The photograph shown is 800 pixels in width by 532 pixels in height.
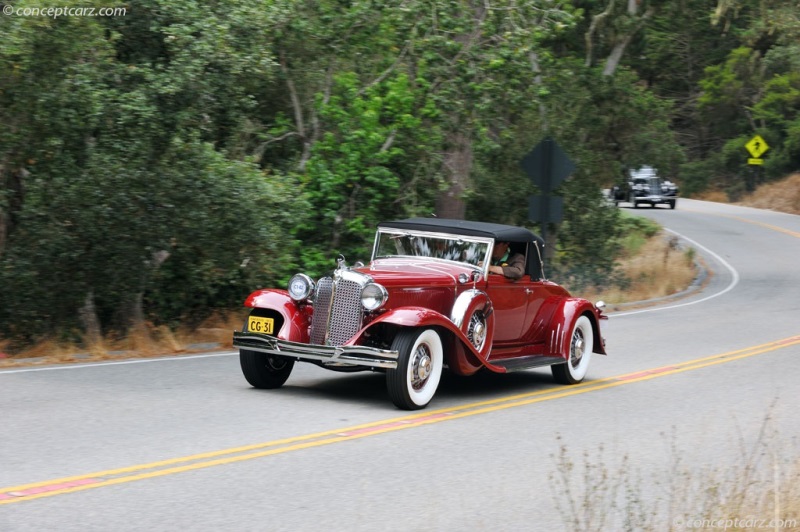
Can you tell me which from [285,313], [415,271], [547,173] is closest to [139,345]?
[285,313]

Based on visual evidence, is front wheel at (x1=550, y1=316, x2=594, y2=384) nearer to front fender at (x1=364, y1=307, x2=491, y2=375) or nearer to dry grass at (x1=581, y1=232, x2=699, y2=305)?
front fender at (x1=364, y1=307, x2=491, y2=375)

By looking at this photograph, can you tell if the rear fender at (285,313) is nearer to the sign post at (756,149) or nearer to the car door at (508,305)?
the car door at (508,305)

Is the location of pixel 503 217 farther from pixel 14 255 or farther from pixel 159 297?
pixel 14 255

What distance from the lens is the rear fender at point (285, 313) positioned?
10758 mm

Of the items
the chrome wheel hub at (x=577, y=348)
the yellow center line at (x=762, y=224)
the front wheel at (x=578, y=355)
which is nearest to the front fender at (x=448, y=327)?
the front wheel at (x=578, y=355)

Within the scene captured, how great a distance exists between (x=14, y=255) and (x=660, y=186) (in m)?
43.2

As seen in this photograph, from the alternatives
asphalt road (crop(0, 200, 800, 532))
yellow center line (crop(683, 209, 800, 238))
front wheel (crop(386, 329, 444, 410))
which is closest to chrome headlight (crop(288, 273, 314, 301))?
asphalt road (crop(0, 200, 800, 532))

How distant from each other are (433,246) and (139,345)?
4.46m

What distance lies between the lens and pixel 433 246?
12.0 metres

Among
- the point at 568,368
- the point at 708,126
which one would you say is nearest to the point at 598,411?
the point at 568,368

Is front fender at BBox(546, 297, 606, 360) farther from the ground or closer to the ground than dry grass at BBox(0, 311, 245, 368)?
farther from the ground

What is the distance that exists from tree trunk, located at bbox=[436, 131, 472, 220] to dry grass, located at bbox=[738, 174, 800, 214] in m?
36.5

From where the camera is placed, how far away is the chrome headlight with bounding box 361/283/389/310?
10305 millimetres
